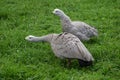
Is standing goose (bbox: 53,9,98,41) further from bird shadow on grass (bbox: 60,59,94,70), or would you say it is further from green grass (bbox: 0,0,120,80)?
bird shadow on grass (bbox: 60,59,94,70)

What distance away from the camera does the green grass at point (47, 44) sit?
6.06m

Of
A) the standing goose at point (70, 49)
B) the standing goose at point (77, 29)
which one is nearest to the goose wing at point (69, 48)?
the standing goose at point (70, 49)

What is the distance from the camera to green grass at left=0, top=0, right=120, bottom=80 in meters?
6.06

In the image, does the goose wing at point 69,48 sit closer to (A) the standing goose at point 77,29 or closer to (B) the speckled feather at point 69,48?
(B) the speckled feather at point 69,48

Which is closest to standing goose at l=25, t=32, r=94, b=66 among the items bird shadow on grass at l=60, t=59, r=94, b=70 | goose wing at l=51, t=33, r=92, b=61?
goose wing at l=51, t=33, r=92, b=61

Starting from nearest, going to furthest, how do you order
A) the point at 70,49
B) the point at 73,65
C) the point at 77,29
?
the point at 70,49
the point at 73,65
the point at 77,29

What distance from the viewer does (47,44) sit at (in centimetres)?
745

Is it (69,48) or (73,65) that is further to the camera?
(73,65)

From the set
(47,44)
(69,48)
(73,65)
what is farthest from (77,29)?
(69,48)

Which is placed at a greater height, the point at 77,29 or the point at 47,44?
the point at 77,29

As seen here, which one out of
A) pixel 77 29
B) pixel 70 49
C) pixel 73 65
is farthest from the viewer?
pixel 77 29

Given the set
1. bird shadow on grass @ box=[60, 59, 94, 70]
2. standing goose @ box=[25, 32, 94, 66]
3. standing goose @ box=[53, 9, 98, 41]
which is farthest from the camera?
standing goose @ box=[53, 9, 98, 41]

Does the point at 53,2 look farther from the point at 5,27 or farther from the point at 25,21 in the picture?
the point at 5,27

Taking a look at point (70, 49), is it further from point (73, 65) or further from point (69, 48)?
point (73, 65)
